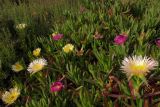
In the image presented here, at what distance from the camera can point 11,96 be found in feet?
6.32

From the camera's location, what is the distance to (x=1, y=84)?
2281 millimetres

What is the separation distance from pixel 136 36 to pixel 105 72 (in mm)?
557

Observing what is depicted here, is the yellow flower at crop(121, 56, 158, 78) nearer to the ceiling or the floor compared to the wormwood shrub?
nearer to the ceiling

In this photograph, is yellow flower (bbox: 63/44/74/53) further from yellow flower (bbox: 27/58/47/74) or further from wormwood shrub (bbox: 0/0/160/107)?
yellow flower (bbox: 27/58/47/74)

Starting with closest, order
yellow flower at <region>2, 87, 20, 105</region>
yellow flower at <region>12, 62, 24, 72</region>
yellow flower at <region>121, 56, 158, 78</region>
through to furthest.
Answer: yellow flower at <region>121, 56, 158, 78</region> → yellow flower at <region>2, 87, 20, 105</region> → yellow flower at <region>12, 62, 24, 72</region>

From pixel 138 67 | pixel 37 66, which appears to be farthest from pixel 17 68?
pixel 138 67

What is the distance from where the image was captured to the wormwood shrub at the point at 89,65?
161 cm

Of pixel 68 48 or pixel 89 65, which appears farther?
pixel 68 48

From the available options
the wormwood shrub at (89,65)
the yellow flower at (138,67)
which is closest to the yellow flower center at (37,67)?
the wormwood shrub at (89,65)

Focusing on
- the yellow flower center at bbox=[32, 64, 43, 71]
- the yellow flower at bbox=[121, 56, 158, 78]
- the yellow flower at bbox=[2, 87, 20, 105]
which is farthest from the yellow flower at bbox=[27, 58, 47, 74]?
the yellow flower at bbox=[121, 56, 158, 78]

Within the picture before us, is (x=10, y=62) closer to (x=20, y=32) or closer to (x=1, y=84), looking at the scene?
(x=1, y=84)

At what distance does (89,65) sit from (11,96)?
0.48 m

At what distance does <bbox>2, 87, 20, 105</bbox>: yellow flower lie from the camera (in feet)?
6.19

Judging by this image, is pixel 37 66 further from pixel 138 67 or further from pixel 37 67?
pixel 138 67
